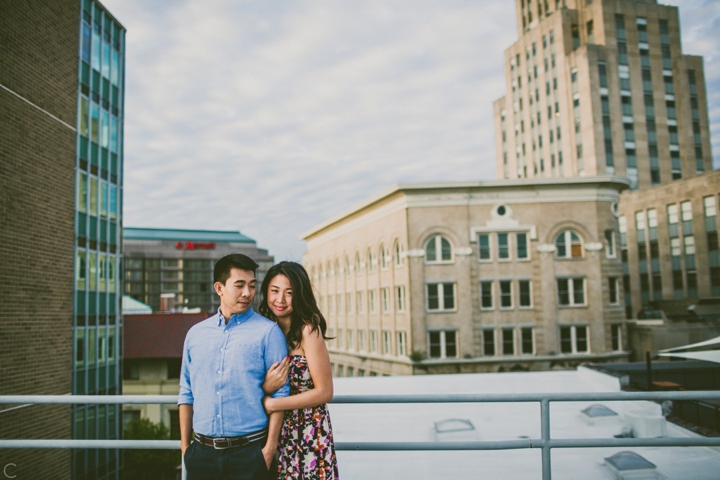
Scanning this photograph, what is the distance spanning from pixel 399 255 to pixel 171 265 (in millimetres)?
98059

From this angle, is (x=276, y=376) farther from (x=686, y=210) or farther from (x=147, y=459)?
(x=686, y=210)

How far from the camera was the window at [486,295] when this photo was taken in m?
39.5

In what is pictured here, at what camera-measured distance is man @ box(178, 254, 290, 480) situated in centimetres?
317

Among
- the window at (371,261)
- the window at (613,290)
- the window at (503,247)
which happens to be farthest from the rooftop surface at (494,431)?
the window at (371,261)

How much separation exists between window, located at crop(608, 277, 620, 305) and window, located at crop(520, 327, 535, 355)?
6767mm

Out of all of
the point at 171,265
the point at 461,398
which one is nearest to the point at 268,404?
the point at 461,398

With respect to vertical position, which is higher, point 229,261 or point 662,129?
point 662,129

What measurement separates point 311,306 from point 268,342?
1.12 feet

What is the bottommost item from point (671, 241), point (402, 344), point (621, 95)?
point (402, 344)

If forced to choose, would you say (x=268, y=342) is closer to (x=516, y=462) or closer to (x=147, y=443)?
(x=147, y=443)

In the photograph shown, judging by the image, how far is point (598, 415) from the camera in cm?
1309

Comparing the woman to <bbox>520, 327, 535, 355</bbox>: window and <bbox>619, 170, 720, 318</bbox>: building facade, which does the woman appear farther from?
<bbox>619, 170, 720, 318</bbox>: building facade

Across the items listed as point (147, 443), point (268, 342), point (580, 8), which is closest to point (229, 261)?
point (268, 342)

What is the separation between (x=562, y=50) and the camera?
6719 centimetres
